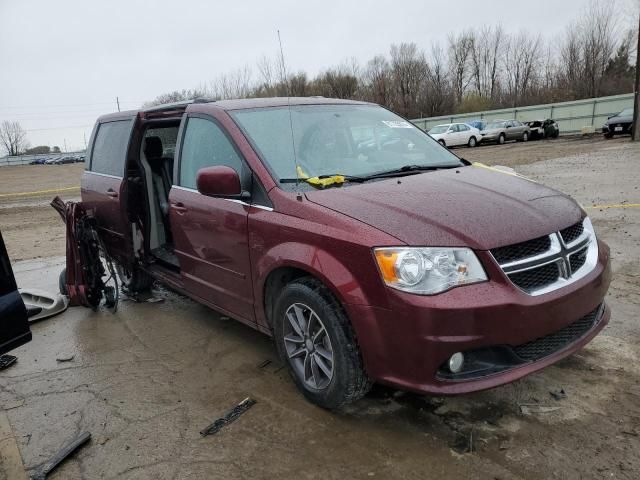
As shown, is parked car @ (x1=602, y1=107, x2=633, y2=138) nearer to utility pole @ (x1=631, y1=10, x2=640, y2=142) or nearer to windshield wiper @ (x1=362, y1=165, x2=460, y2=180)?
utility pole @ (x1=631, y1=10, x2=640, y2=142)

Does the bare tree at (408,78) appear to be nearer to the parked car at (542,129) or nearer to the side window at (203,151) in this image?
the parked car at (542,129)

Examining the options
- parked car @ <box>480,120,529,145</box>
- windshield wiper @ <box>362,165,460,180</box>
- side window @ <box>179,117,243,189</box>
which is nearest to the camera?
windshield wiper @ <box>362,165,460,180</box>

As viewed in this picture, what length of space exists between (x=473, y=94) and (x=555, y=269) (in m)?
64.1

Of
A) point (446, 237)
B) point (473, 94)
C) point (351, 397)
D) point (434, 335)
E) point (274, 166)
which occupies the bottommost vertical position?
point (351, 397)

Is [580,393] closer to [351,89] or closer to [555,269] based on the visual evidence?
[555,269]

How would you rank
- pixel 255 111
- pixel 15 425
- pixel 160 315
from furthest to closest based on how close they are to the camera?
pixel 160 315, pixel 255 111, pixel 15 425

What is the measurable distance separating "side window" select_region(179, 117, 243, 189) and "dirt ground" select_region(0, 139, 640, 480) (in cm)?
142

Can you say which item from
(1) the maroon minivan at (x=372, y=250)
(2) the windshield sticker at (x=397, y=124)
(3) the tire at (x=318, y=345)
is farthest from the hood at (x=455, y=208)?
(2) the windshield sticker at (x=397, y=124)

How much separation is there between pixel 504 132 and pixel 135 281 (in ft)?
97.5

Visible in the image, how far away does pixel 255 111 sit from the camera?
3.79 m

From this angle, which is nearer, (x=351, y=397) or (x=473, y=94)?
(x=351, y=397)

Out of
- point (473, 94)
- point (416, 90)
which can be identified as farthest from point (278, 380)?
point (473, 94)

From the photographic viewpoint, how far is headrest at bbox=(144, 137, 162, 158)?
5.16m

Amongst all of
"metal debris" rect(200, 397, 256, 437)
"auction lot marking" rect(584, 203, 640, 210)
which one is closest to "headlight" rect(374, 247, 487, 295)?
"metal debris" rect(200, 397, 256, 437)
